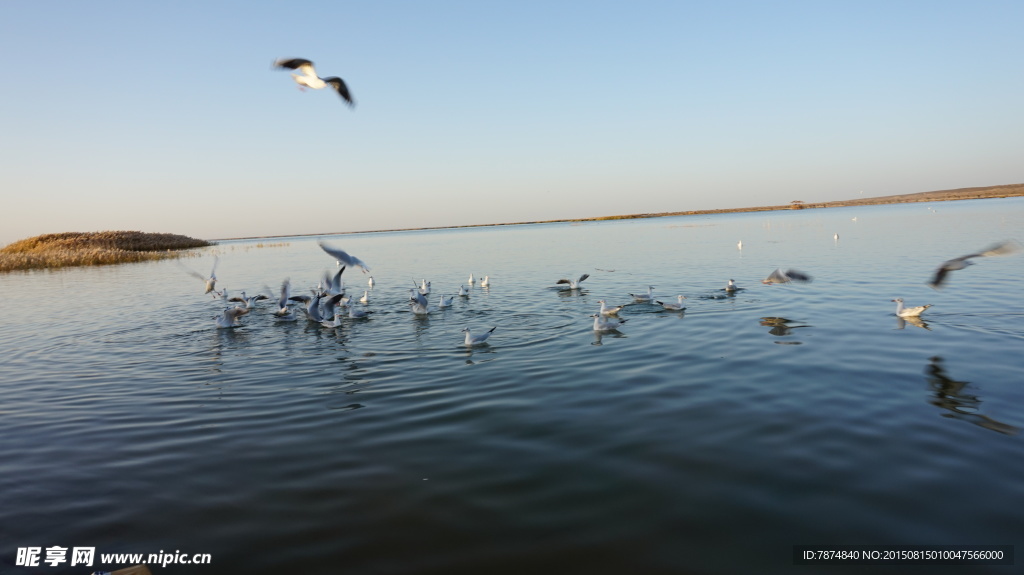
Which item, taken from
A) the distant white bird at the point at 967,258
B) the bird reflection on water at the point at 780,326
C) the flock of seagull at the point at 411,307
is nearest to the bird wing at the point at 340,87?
the flock of seagull at the point at 411,307

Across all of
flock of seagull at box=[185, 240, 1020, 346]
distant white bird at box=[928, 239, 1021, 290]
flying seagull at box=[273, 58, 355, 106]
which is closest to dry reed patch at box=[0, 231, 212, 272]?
flock of seagull at box=[185, 240, 1020, 346]

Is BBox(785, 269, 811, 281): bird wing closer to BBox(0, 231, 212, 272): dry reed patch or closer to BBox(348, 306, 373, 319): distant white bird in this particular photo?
BBox(348, 306, 373, 319): distant white bird

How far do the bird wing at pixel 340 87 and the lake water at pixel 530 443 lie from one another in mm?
4988

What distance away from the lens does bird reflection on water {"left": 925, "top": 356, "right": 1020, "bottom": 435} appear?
21.0 feet

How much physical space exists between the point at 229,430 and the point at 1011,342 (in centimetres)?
1315

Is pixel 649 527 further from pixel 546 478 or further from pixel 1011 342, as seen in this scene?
pixel 1011 342

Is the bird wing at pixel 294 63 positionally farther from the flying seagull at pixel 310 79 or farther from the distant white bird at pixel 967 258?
the distant white bird at pixel 967 258

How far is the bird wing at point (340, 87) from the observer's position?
1002 cm

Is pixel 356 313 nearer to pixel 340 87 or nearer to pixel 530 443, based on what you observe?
pixel 340 87

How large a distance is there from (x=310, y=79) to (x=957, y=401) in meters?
10.9

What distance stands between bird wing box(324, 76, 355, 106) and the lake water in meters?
4.99

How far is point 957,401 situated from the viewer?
7.25 metres

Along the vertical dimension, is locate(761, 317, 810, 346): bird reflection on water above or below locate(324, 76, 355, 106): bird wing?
below

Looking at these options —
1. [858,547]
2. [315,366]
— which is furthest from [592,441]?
[315,366]
